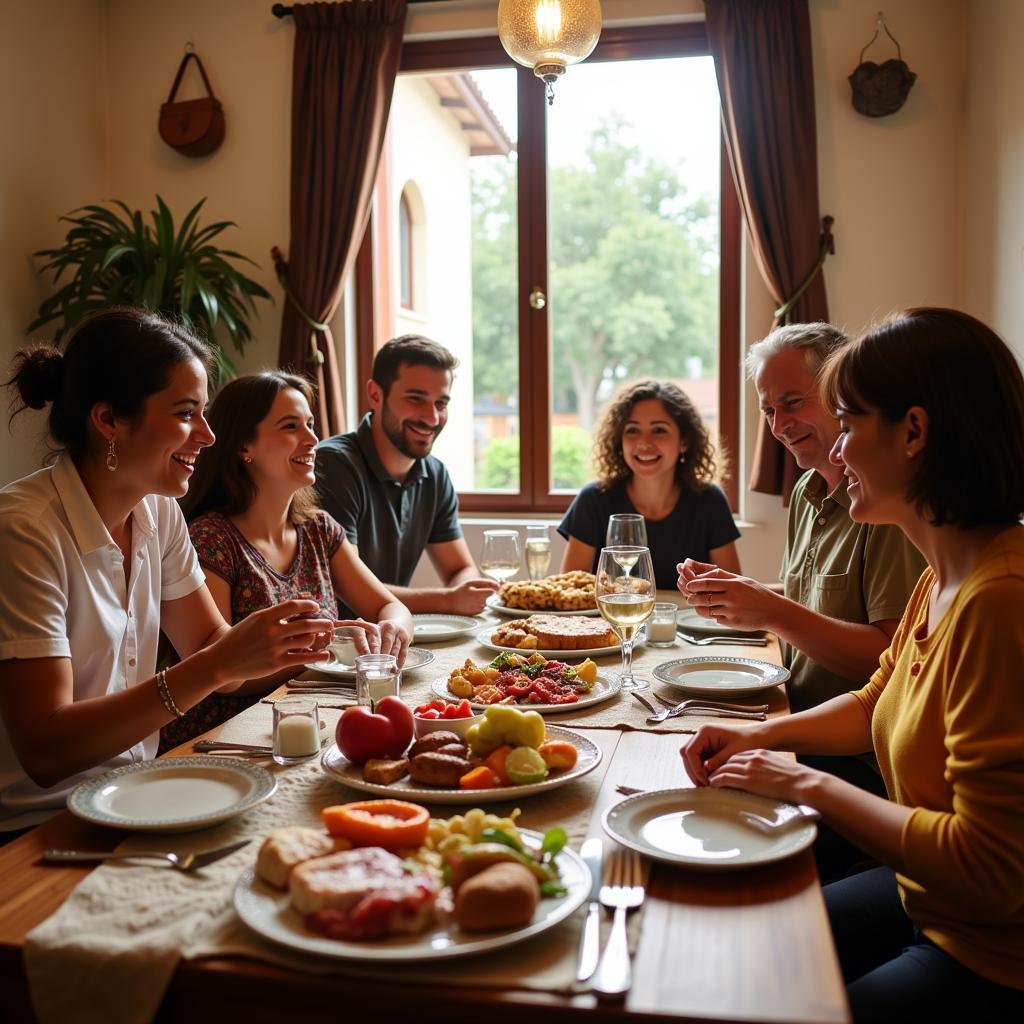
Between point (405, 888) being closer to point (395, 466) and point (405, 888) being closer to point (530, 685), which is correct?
point (530, 685)

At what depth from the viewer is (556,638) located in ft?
6.54

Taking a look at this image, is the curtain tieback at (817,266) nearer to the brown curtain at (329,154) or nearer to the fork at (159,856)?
the brown curtain at (329,154)

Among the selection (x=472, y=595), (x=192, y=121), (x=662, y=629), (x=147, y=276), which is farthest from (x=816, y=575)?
(x=192, y=121)

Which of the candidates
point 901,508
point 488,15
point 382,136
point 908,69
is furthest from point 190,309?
point 901,508

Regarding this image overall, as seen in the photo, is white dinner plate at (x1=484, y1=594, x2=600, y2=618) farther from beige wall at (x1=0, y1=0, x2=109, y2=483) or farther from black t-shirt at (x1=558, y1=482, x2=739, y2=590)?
beige wall at (x1=0, y1=0, x2=109, y2=483)

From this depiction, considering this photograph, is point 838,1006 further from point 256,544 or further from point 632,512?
point 632,512

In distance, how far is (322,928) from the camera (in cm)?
89

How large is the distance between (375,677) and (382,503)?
1596 millimetres

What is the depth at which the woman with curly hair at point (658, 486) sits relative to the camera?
3.02 metres

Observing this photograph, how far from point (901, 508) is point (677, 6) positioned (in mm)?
3370

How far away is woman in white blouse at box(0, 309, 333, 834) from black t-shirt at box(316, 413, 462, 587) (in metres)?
1.06

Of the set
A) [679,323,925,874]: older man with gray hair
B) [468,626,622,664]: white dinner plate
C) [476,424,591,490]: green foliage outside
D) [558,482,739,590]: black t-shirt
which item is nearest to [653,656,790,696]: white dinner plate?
[679,323,925,874]: older man with gray hair

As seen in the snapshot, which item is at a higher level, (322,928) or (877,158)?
(877,158)

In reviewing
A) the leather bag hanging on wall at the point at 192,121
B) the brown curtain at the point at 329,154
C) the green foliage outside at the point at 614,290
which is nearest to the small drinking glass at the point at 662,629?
the brown curtain at the point at 329,154
